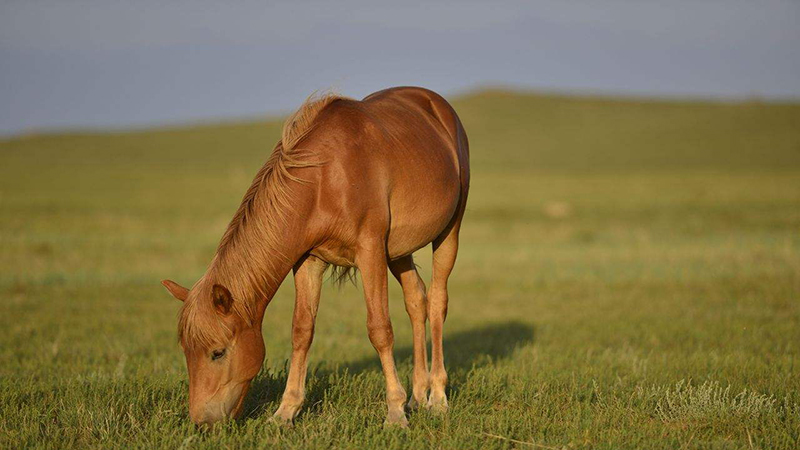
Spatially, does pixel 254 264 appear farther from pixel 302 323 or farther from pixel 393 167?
pixel 393 167

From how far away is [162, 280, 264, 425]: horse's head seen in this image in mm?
4238

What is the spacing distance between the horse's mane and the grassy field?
0.66 meters

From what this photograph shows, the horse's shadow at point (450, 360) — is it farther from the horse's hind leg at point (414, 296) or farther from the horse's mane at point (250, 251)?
the horse's mane at point (250, 251)

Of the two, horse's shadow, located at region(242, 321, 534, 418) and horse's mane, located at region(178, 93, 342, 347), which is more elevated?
horse's mane, located at region(178, 93, 342, 347)

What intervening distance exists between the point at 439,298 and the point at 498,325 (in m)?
4.98

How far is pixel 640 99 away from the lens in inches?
3204

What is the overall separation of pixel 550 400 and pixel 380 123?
2.36 meters

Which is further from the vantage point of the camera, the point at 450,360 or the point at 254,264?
the point at 450,360

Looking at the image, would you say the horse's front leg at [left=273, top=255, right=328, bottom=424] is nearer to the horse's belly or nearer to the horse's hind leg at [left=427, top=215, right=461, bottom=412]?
the horse's belly

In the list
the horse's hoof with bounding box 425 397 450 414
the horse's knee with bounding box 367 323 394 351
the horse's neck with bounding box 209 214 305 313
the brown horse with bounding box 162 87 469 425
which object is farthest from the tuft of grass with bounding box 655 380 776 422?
the horse's neck with bounding box 209 214 305 313


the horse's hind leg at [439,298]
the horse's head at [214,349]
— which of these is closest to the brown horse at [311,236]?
the horse's head at [214,349]

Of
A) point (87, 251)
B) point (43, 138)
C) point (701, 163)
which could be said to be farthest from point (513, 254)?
Answer: point (43, 138)

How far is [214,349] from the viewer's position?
4281mm

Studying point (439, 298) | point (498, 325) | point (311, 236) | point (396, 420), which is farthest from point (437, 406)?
point (498, 325)
